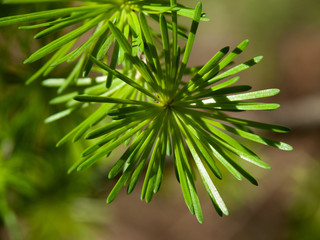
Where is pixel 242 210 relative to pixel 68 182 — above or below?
below

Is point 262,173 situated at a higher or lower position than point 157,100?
lower

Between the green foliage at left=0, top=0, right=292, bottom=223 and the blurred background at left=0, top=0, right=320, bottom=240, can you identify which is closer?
the green foliage at left=0, top=0, right=292, bottom=223

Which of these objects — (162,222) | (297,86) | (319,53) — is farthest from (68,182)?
(319,53)

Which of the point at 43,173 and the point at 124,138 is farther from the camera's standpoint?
the point at 43,173

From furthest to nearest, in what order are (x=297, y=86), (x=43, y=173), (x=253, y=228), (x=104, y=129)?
(x=297, y=86)
(x=253, y=228)
(x=43, y=173)
(x=104, y=129)

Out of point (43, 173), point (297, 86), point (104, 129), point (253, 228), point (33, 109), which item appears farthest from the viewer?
point (297, 86)

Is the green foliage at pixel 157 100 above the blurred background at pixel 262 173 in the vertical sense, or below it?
above

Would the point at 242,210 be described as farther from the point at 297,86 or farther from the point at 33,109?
the point at 33,109

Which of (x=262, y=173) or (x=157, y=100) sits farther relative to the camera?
(x=262, y=173)

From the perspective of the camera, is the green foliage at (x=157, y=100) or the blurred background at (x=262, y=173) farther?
the blurred background at (x=262, y=173)

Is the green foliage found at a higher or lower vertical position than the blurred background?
higher

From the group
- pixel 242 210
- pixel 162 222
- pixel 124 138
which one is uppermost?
pixel 124 138
